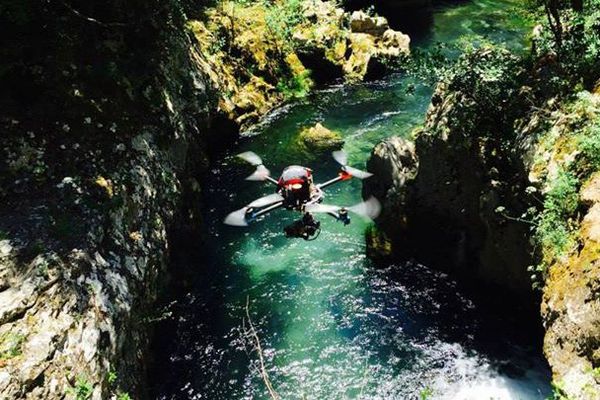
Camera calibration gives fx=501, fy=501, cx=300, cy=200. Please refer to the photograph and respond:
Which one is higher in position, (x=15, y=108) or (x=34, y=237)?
(x=15, y=108)

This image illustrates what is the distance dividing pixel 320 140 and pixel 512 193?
12.3 meters

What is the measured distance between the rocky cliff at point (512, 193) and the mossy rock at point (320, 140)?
602 centimetres

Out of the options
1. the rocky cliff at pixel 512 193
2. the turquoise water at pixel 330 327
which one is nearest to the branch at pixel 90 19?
the turquoise water at pixel 330 327

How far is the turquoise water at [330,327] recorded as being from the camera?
12734 mm

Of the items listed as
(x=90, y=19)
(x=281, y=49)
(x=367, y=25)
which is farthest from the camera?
(x=367, y=25)

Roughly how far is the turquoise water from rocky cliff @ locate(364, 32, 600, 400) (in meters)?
1.21

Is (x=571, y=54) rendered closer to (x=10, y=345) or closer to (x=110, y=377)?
(x=110, y=377)

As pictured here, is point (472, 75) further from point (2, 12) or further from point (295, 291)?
point (2, 12)

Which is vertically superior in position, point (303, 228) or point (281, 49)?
point (281, 49)

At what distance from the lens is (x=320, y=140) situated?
23297mm

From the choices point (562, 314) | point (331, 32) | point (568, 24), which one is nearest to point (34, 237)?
point (562, 314)


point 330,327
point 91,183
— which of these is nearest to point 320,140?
point 330,327

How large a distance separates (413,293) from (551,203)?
666cm

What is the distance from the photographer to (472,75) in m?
13.2
